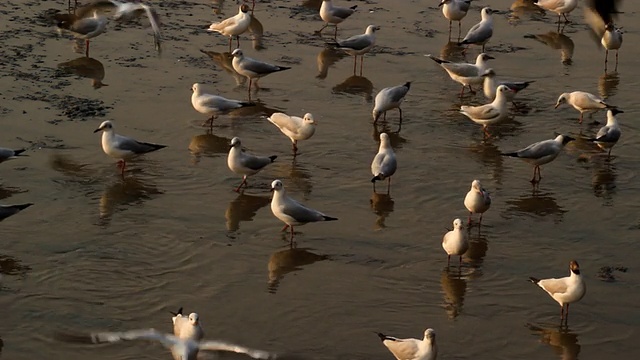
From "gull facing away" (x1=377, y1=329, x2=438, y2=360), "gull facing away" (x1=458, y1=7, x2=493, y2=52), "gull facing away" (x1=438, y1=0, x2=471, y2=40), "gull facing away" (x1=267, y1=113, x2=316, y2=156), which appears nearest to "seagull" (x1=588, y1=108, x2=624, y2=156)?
"gull facing away" (x1=267, y1=113, x2=316, y2=156)

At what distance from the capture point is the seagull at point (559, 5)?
2084 cm

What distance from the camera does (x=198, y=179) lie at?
13133 millimetres

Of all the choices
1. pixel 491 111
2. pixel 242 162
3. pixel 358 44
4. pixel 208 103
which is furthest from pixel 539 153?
pixel 358 44

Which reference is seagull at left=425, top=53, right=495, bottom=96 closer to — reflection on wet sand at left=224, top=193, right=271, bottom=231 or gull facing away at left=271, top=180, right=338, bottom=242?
reflection on wet sand at left=224, top=193, right=271, bottom=231

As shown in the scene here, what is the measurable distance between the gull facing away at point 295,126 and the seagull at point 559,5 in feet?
27.5

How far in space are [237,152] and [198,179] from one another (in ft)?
2.11

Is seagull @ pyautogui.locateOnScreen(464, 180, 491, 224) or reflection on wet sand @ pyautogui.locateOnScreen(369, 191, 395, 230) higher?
seagull @ pyautogui.locateOnScreen(464, 180, 491, 224)

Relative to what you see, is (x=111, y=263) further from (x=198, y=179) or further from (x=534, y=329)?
(x=534, y=329)

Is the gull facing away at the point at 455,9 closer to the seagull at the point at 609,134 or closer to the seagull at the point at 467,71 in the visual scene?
the seagull at the point at 467,71

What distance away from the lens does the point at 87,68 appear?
55.5ft

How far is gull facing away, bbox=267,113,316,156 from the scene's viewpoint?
14039 millimetres

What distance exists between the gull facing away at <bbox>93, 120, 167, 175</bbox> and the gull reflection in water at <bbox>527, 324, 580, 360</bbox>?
5.36 meters

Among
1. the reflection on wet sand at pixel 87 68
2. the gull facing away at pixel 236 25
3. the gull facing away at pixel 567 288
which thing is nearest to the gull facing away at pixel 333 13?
the gull facing away at pixel 236 25

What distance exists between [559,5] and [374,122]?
23.2 feet
